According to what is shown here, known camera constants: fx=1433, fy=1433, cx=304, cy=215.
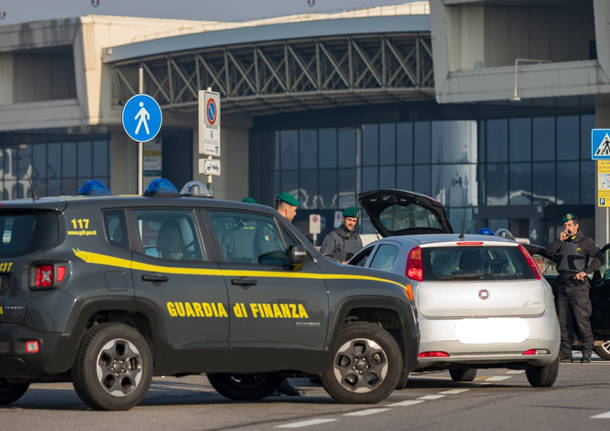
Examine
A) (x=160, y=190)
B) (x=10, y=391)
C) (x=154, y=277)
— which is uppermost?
(x=160, y=190)

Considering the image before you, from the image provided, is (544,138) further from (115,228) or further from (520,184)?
(115,228)

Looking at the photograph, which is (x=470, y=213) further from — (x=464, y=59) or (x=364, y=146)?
(x=464, y=59)

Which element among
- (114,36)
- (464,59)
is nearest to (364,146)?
(114,36)

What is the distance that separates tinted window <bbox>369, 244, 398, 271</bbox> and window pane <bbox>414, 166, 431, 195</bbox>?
51.0 m

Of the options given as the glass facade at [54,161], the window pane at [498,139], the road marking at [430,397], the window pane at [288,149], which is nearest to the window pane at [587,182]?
the window pane at [498,139]

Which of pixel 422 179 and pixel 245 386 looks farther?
pixel 422 179

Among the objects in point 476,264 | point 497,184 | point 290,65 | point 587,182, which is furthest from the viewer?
point 497,184

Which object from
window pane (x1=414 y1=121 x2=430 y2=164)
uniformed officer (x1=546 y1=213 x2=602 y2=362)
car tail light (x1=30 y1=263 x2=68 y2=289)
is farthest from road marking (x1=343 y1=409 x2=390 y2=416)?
window pane (x1=414 y1=121 x2=430 y2=164)

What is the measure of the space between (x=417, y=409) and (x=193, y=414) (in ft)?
5.74

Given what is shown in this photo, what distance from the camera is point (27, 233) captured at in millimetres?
10398

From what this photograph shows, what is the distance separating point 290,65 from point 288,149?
36.0ft

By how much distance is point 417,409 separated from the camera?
11.1 m

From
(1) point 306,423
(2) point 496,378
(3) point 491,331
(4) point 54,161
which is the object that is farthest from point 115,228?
(4) point 54,161

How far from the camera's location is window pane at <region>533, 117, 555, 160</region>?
206 ft
